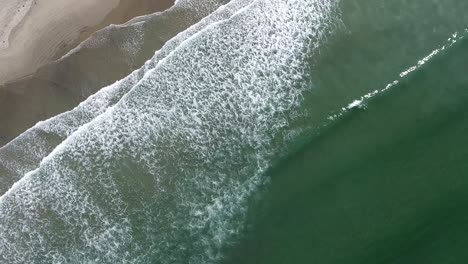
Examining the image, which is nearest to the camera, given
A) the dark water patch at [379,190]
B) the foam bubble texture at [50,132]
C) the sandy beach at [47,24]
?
the dark water patch at [379,190]

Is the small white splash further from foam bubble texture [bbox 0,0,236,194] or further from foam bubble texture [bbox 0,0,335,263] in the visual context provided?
foam bubble texture [bbox 0,0,236,194]

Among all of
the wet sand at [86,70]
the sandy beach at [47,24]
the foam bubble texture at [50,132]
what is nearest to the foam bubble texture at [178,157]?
the foam bubble texture at [50,132]

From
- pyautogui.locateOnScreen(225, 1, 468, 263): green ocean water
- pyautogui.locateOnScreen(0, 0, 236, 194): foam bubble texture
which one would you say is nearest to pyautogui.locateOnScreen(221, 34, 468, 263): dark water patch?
pyautogui.locateOnScreen(225, 1, 468, 263): green ocean water

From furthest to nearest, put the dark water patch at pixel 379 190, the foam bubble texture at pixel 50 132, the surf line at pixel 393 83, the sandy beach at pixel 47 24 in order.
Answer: the sandy beach at pixel 47 24 → the surf line at pixel 393 83 → the foam bubble texture at pixel 50 132 → the dark water patch at pixel 379 190

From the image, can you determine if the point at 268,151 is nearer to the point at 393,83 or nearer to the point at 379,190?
the point at 379,190

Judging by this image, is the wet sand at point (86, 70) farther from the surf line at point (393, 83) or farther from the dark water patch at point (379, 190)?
the dark water patch at point (379, 190)

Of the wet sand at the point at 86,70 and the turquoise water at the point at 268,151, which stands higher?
the wet sand at the point at 86,70

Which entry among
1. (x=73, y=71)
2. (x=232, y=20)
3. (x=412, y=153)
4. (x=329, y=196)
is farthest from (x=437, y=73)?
(x=73, y=71)
